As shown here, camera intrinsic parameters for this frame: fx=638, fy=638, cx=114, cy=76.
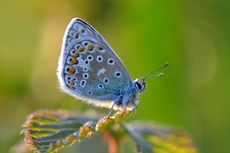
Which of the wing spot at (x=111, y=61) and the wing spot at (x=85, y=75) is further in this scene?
the wing spot at (x=85, y=75)

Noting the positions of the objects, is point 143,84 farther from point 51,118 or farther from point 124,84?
point 51,118

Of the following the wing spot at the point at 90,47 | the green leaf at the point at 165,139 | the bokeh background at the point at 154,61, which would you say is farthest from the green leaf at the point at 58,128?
the bokeh background at the point at 154,61

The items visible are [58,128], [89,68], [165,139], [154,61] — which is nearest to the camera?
[58,128]

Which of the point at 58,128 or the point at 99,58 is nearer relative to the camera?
the point at 58,128

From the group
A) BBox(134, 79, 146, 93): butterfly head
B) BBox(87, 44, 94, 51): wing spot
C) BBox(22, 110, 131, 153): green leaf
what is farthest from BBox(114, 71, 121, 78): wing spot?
BBox(22, 110, 131, 153): green leaf

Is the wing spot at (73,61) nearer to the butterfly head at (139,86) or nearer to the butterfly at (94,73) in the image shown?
the butterfly at (94,73)

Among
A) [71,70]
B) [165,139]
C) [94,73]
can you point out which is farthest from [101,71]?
[165,139]

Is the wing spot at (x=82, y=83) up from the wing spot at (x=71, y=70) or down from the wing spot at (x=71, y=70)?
down

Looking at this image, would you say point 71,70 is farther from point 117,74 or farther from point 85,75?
point 117,74
